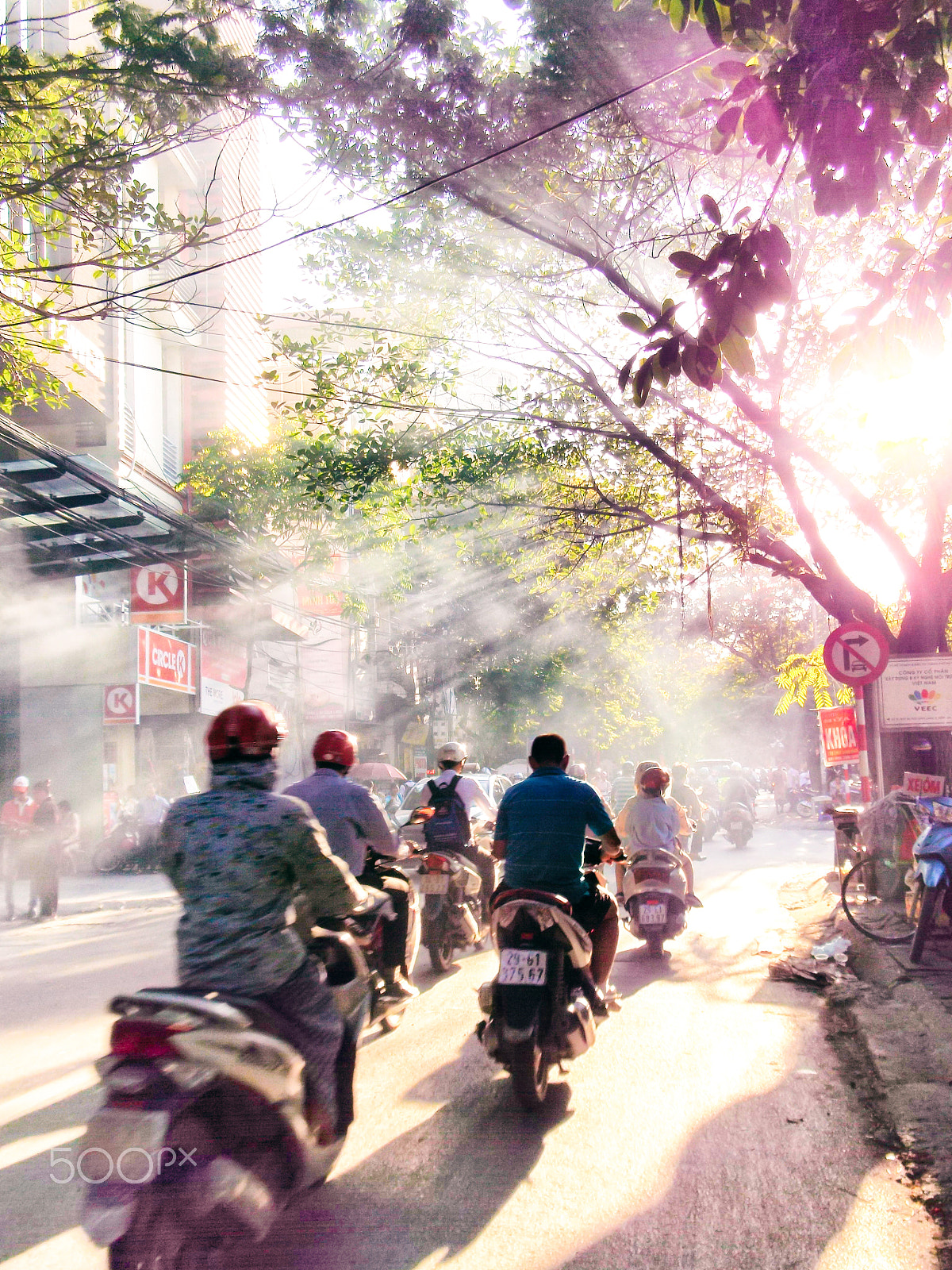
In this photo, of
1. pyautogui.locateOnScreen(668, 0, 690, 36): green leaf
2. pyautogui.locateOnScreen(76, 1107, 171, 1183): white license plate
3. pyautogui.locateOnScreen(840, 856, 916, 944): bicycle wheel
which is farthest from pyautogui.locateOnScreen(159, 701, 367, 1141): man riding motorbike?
pyautogui.locateOnScreen(840, 856, 916, 944): bicycle wheel

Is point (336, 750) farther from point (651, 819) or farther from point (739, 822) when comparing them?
point (739, 822)

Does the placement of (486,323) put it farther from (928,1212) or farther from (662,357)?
(928,1212)

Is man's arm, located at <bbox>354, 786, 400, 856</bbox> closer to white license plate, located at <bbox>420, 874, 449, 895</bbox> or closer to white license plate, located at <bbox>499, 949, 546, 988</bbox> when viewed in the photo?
white license plate, located at <bbox>499, 949, 546, 988</bbox>

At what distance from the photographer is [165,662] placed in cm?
2305

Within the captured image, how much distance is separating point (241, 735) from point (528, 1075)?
6.75 feet

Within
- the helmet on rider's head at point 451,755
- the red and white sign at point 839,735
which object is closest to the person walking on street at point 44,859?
the helmet on rider's head at point 451,755

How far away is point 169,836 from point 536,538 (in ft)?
37.6

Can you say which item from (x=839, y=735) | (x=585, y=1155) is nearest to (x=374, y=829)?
(x=585, y=1155)

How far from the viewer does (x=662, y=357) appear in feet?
12.7

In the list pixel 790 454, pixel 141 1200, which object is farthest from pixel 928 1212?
pixel 790 454

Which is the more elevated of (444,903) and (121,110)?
(121,110)

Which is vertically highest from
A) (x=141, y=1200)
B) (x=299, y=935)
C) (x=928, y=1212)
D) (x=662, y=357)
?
(x=662, y=357)

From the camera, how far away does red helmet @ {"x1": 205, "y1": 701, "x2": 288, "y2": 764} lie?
11.7 ft

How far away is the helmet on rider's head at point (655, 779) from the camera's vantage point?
9.03 m
